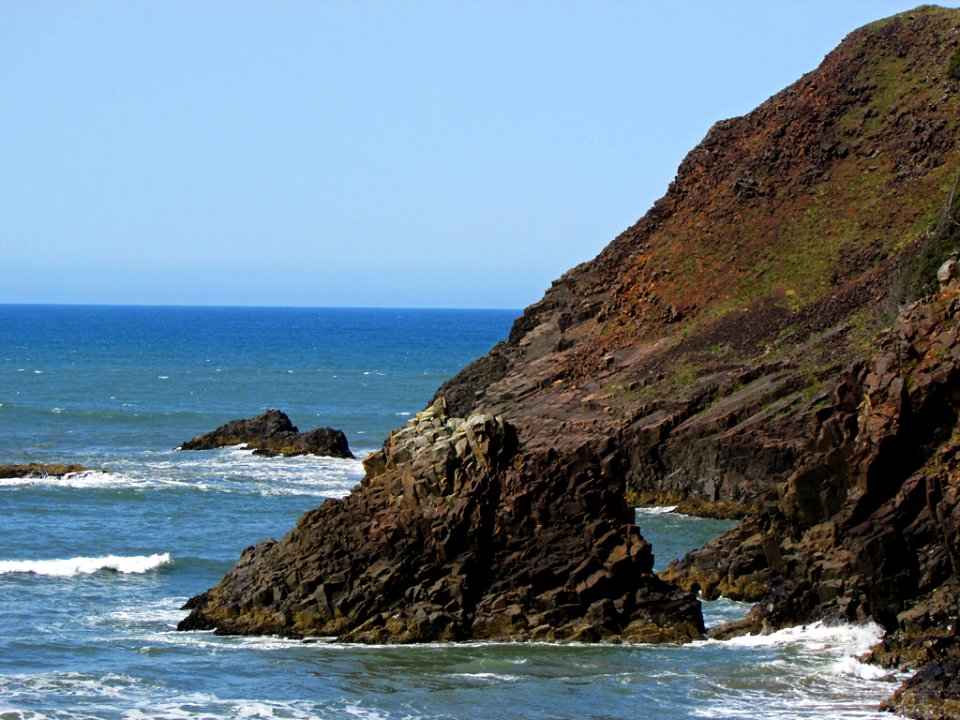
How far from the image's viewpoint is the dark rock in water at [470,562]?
30922 millimetres

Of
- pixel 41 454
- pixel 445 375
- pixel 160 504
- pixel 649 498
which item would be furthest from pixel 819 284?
pixel 445 375

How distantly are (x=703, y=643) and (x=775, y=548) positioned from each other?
3.72 meters

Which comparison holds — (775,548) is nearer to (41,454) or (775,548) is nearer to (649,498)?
(649,498)

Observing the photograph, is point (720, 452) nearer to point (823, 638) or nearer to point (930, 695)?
point (823, 638)

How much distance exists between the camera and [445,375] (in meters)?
136

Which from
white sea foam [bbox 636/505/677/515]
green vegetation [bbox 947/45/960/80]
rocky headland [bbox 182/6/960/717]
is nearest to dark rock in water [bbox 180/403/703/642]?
rocky headland [bbox 182/6/960/717]

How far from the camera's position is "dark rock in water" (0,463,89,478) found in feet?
199

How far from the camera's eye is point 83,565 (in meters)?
42.2

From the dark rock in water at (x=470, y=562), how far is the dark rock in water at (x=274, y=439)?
37406 millimetres

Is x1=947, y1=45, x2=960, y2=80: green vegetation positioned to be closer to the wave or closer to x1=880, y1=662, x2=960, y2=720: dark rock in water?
the wave

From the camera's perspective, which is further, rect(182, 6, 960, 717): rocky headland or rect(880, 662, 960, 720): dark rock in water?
rect(182, 6, 960, 717): rocky headland

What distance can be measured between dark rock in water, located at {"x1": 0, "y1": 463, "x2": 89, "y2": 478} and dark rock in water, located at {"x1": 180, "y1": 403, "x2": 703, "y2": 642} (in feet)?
95.0

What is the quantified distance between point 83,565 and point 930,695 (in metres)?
24.4

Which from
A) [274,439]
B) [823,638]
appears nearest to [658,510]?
[823,638]
